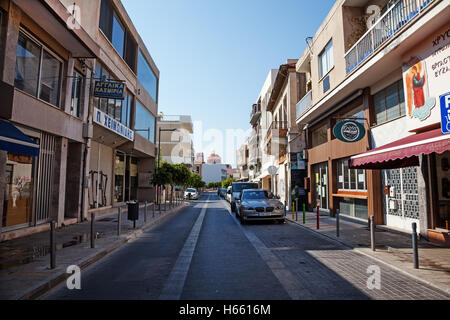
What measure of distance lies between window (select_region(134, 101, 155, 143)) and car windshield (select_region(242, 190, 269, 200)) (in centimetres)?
1253

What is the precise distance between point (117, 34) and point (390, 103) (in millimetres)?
16636

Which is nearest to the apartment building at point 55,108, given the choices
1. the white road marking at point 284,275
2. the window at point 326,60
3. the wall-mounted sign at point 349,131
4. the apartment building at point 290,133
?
the white road marking at point 284,275

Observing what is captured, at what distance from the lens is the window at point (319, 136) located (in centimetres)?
1779

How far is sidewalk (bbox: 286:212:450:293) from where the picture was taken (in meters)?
5.25

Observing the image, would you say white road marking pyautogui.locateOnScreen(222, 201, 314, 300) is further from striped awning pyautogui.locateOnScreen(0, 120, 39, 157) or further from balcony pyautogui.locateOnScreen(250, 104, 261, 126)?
balcony pyautogui.locateOnScreen(250, 104, 261, 126)

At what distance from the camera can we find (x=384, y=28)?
10555 mm

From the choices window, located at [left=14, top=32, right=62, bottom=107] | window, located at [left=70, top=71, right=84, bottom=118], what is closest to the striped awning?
window, located at [left=14, top=32, right=62, bottom=107]

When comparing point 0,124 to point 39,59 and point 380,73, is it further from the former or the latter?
point 380,73

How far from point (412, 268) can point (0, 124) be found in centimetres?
1012

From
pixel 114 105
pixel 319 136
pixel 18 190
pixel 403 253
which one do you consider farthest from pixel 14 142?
pixel 319 136

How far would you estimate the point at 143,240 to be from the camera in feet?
31.2

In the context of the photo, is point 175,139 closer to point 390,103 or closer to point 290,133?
point 290,133

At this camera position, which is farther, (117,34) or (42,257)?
(117,34)
